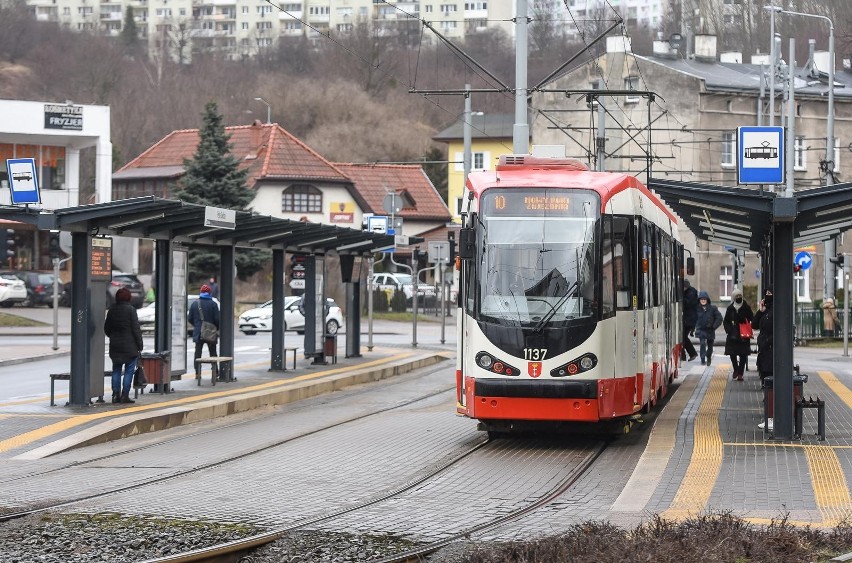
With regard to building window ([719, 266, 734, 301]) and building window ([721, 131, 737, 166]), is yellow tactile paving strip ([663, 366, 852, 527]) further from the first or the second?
building window ([721, 131, 737, 166])

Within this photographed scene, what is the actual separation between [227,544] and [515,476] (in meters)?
4.72

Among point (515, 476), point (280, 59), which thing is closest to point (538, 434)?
point (515, 476)

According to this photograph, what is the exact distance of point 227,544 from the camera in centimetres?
981

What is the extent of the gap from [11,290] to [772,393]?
42275 mm

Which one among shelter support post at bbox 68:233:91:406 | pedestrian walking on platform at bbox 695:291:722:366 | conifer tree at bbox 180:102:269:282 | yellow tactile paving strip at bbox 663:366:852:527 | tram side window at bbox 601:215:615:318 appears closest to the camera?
yellow tactile paving strip at bbox 663:366:852:527

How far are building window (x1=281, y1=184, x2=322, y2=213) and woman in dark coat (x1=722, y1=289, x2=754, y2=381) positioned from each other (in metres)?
53.5

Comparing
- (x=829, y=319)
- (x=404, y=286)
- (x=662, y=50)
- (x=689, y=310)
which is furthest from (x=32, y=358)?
(x=662, y=50)

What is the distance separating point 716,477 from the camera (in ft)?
43.8

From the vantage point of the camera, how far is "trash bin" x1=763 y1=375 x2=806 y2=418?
1670cm

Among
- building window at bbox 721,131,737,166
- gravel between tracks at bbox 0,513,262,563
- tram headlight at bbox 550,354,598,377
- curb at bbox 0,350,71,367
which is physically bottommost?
gravel between tracks at bbox 0,513,262,563

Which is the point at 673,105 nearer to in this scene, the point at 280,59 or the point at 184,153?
the point at 184,153

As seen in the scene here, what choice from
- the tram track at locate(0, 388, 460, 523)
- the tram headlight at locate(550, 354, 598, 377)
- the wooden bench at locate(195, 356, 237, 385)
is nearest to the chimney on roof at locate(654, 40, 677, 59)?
the wooden bench at locate(195, 356, 237, 385)

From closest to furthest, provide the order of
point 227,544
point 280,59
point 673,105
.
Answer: point 227,544 < point 673,105 < point 280,59

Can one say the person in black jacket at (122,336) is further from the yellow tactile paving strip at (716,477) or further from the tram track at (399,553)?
the yellow tactile paving strip at (716,477)
